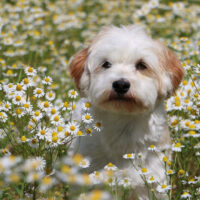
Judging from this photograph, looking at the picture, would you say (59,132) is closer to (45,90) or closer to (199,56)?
(45,90)

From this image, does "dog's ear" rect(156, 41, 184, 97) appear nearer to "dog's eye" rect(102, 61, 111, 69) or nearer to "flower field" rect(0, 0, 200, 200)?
"flower field" rect(0, 0, 200, 200)

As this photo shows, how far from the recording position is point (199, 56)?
237 inches

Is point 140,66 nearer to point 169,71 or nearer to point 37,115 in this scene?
point 169,71

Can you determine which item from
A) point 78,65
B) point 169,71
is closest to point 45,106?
point 78,65

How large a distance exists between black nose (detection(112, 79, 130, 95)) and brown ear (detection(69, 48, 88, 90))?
0.70 m

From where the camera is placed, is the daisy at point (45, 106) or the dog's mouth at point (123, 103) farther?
the daisy at point (45, 106)

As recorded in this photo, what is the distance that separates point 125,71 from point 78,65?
59 cm

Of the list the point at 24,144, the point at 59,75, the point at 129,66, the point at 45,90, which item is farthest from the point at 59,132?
the point at 59,75

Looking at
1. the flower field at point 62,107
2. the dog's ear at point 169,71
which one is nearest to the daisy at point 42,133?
the flower field at point 62,107

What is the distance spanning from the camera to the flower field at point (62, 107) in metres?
2.95

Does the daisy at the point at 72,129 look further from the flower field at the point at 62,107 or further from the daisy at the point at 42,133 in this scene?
the daisy at the point at 42,133

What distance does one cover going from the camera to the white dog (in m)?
3.57

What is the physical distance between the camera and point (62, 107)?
4043 millimetres

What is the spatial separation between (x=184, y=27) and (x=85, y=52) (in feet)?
13.8
